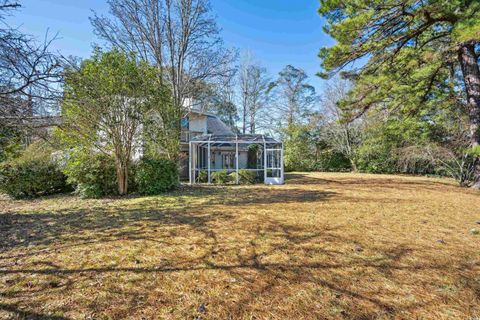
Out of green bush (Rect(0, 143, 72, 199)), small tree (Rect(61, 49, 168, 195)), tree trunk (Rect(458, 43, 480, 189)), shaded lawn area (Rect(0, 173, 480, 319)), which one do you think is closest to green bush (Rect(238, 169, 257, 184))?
small tree (Rect(61, 49, 168, 195))

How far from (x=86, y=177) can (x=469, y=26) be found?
12.6 meters

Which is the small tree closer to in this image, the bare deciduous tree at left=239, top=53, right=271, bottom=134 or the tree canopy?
the tree canopy

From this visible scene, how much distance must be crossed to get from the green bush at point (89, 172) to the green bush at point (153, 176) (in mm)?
1129

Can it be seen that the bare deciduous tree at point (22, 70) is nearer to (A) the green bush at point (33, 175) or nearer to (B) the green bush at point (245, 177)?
(A) the green bush at point (33, 175)

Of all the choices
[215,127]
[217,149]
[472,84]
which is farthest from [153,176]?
[472,84]

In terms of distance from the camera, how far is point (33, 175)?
8.54m

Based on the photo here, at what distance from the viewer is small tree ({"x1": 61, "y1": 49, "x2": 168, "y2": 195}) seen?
7.33 meters

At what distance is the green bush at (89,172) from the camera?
801cm

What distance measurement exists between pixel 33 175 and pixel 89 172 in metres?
2.49

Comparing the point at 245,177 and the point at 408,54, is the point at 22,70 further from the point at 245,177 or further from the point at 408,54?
the point at 408,54

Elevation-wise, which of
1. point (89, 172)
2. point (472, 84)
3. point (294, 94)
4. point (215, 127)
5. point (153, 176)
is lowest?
point (153, 176)

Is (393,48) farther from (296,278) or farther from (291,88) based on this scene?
(291,88)

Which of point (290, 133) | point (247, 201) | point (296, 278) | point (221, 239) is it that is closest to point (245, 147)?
point (290, 133)

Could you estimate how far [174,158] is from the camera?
10.1 m
